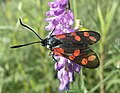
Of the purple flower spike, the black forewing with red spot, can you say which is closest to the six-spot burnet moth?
the black forewing with red spot

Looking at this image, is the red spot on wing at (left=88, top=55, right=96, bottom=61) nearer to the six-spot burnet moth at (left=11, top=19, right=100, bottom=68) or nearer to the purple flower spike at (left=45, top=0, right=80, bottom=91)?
the six-spot burnet moth at (left=11, top=19, right=100, bottom=68)

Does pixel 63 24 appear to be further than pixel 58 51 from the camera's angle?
Yes

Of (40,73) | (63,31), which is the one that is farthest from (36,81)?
(63,31)

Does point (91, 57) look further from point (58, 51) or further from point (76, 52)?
point (58, 51)

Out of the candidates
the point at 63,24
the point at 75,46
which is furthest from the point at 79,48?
the point at 63,24

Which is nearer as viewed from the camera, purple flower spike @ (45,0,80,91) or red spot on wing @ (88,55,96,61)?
red spot on wing @ (88,55,96,61)

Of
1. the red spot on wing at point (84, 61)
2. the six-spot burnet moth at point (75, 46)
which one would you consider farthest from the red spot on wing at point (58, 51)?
the red spot on wing at point (84, 61)

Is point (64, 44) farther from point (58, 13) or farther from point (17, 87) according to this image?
point (17, 87)
